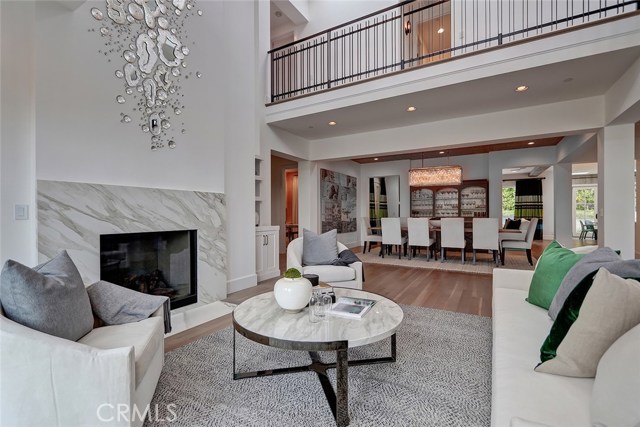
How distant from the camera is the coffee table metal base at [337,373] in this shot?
1.53m

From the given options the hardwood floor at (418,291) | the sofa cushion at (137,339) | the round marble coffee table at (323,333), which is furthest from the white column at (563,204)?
the sofa cushion at (137,339)

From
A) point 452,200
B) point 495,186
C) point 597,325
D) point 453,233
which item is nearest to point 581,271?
point 597,325

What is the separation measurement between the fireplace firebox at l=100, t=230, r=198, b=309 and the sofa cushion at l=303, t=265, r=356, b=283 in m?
1.39

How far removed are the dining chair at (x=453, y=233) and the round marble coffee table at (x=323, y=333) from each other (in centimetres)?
461

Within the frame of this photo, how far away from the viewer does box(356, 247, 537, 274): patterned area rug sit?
5.65 metres

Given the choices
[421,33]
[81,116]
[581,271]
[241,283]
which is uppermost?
[421,33]

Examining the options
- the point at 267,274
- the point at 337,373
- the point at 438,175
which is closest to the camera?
the point at 337,373

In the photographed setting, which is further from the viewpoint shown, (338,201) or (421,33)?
(338,201)

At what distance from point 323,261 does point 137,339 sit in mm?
2353

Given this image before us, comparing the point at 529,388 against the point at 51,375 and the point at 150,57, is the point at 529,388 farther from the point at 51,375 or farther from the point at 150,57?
the point at 150,57

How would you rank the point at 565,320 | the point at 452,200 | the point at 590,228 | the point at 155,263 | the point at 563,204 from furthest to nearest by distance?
the point at 590,228, the point at 452,200, the point at 563,204, the point at 155,263, the point at 565,320

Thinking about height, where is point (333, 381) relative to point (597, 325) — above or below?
below

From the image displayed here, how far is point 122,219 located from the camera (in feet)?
9.05

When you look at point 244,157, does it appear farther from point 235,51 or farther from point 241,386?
point 241,386
